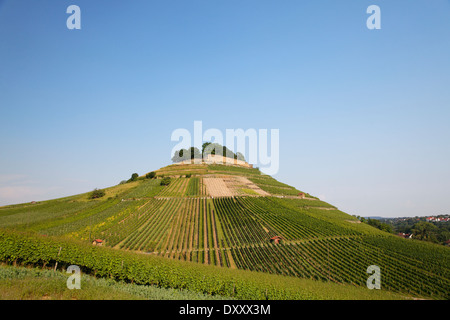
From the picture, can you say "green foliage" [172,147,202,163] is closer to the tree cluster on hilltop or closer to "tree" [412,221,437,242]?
the tree cluster on hilltop

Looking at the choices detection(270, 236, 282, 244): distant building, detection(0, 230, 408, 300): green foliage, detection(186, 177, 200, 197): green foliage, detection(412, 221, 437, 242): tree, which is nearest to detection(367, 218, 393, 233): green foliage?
detection(412, 221, 437, 242): tree

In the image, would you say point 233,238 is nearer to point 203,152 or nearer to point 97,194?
point 97,194

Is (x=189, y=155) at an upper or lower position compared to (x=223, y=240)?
upper

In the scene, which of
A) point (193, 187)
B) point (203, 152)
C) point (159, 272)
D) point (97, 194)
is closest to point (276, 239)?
point (159, 272)

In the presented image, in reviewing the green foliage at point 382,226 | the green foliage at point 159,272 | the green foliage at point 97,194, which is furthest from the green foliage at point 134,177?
the green foliage at point 382,226

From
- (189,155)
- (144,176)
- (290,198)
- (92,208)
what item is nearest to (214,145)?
(189,155)
